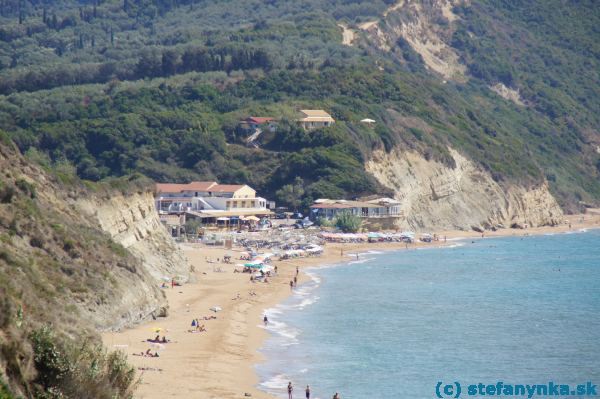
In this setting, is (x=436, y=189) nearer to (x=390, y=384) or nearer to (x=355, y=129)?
(x=355, y=129)

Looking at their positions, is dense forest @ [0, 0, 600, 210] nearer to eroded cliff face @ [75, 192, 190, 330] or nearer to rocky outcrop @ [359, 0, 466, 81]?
rocky outcrop @ [359, 0, 466, 81]

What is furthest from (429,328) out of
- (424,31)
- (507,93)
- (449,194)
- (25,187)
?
(424,31)

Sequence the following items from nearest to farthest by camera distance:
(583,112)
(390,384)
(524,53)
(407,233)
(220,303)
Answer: (390,384) < (220,303) < (407,233) < (583,112) < (524,53)

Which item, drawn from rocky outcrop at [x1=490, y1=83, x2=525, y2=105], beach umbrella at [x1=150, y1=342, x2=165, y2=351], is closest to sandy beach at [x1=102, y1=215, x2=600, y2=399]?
beach umbrella at [x1=150, y1=342, x2=165, y2=351]

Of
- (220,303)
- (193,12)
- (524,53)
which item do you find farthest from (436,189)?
(193,12)

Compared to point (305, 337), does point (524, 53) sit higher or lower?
higher

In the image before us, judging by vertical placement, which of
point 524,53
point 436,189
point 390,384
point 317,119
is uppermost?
point 524,53

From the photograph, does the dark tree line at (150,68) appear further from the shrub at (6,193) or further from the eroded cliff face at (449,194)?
the shrub at (6,193)

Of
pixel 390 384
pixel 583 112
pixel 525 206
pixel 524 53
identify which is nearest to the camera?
pixel 390 384
